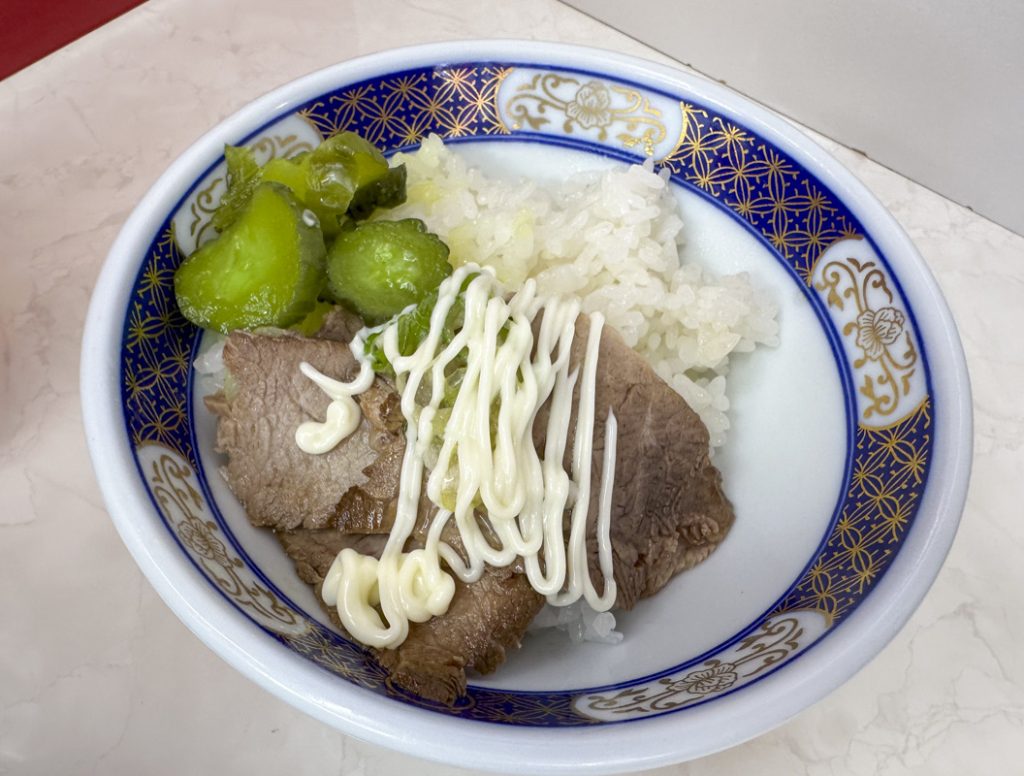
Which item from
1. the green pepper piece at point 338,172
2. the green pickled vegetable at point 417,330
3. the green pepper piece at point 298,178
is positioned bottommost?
the green pickled vegetable at point 417,330

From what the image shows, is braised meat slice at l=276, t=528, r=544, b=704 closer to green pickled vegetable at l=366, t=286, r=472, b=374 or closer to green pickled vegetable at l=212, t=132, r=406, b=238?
green pickled vegetable at l=366, t=286, r=472, b=374

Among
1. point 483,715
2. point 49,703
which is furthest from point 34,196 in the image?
point 483,715

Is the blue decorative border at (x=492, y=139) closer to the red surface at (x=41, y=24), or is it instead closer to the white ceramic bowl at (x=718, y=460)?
the white ceramic bowl at (x=718, y=460)

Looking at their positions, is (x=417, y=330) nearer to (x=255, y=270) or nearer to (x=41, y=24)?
(x=255, y=270)

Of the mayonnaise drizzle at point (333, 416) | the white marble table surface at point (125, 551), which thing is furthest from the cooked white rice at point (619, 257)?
the white marble table surface at point (125, 551)

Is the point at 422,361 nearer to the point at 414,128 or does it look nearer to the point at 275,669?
the point at 275,669

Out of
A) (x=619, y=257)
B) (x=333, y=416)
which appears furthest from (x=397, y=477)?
(x=619, y=257)

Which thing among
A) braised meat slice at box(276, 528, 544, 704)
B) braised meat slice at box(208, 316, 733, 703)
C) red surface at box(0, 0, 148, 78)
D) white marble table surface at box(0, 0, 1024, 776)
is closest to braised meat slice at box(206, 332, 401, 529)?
braised meat slice at box(208, 316, 733, 703)
